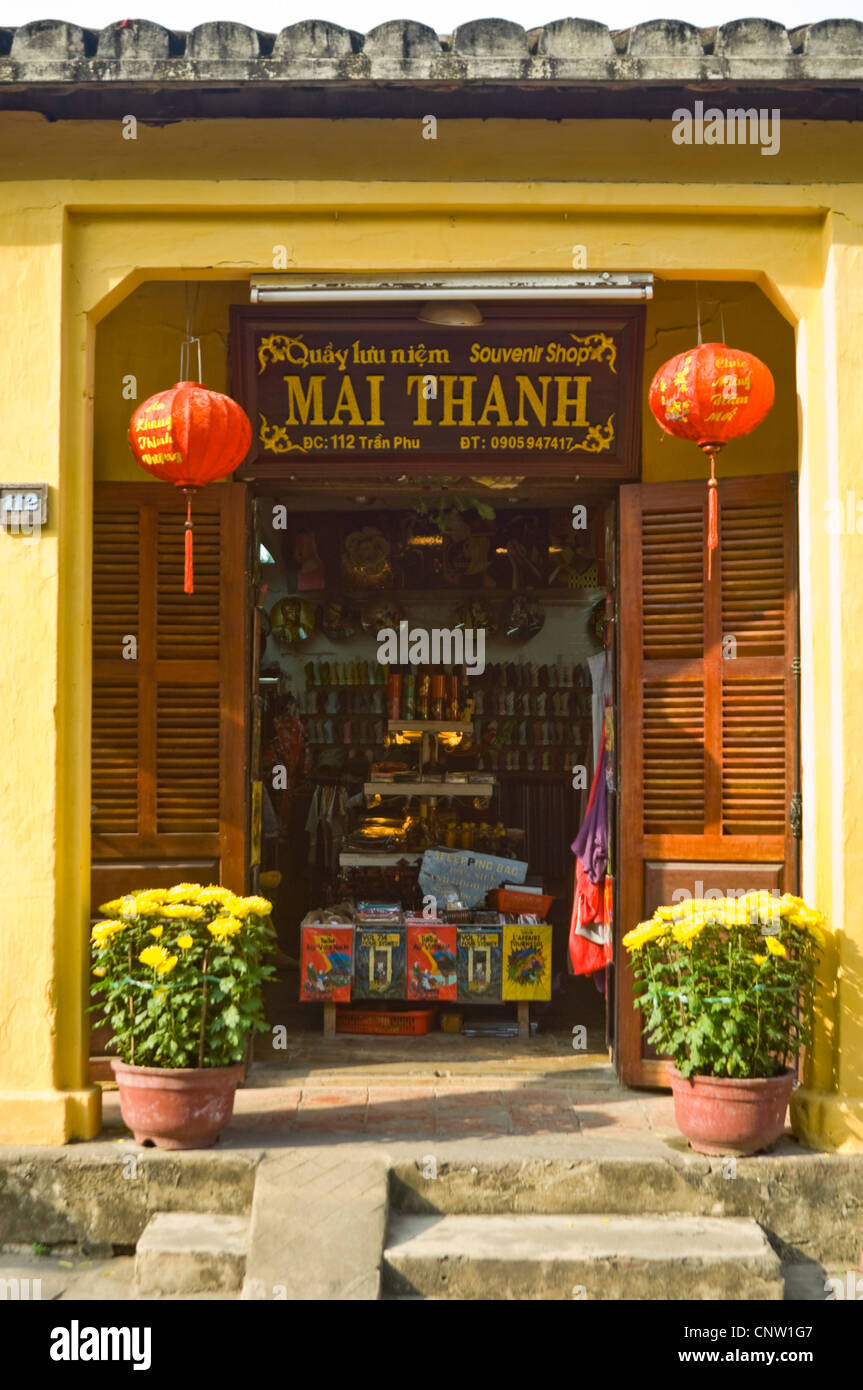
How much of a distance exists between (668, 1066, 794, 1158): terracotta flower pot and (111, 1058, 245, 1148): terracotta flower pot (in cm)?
214

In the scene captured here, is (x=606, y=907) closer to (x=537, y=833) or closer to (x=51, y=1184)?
(x=51, y=1184)

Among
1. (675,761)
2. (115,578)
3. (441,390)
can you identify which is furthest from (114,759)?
(675,761)

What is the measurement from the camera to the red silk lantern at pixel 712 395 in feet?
18.5

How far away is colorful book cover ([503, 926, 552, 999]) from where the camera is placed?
798 cm

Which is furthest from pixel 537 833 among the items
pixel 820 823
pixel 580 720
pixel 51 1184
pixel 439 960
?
pixel 51 1184

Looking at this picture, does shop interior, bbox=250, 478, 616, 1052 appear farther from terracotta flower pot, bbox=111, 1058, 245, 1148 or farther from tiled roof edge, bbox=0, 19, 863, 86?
tiled roof edge, bbox=0, 19, 863, 86

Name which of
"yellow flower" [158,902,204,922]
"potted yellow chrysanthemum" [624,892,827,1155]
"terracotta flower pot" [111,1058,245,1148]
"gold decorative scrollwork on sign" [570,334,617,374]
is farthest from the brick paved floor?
"gold decorative scrollwork on sign" [570,334,617,374]

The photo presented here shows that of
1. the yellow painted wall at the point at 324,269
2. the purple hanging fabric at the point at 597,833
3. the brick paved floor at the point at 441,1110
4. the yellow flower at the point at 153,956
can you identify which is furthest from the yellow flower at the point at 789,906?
the yellow flower at the point at 153,956

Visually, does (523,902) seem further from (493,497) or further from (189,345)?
(189,345)

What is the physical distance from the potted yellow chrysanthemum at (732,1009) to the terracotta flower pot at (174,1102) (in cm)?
201

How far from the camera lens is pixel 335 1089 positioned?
6770mm

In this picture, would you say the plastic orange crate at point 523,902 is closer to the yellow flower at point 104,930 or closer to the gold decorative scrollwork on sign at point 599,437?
the gold decorative scrollwork on sign at point 599,437

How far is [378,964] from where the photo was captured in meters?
7.97

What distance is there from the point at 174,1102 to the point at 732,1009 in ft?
8.35
